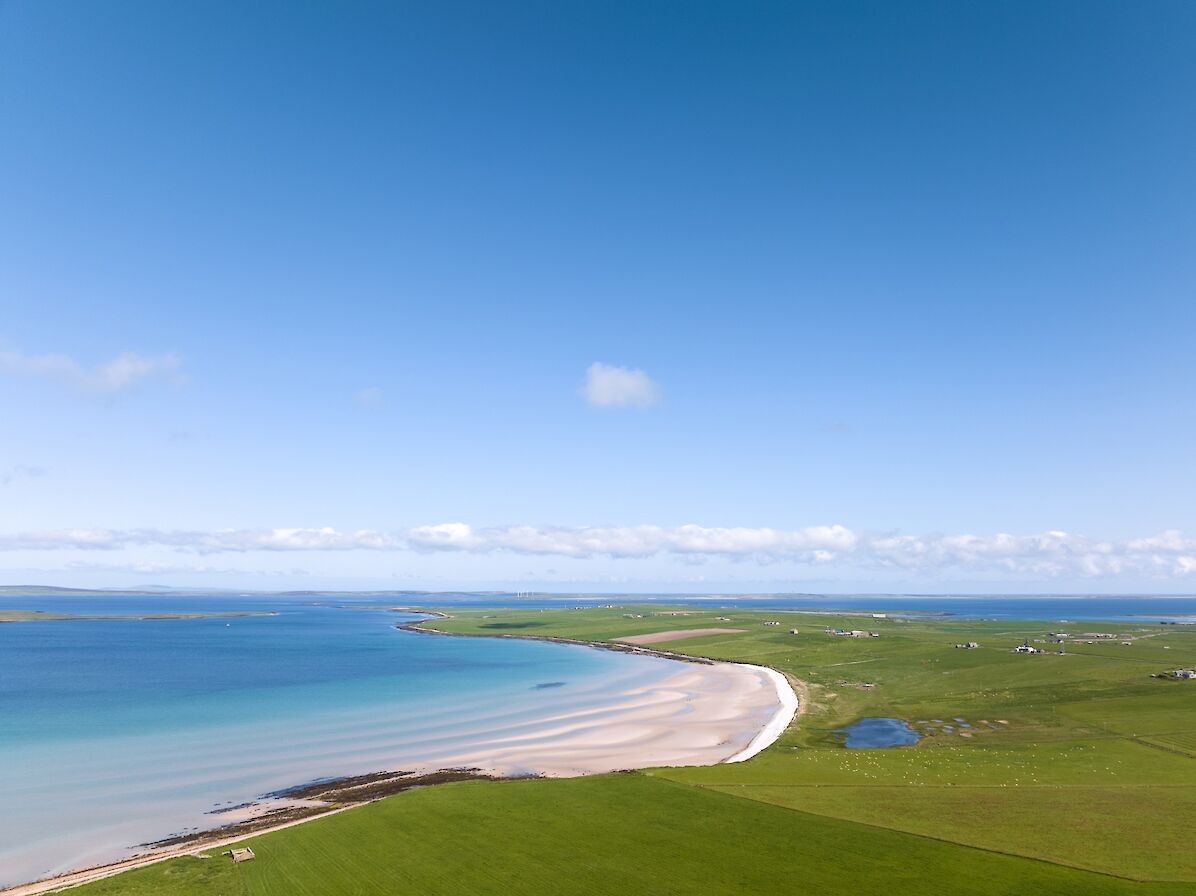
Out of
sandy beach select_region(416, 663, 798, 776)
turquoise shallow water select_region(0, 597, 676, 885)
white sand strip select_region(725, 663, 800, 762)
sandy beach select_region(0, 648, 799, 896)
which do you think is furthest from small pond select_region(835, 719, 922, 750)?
turquoise shallow water select_region(0, 597, 676, 885)

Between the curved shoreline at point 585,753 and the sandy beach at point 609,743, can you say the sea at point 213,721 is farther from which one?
the curved shoreline at point 585,753

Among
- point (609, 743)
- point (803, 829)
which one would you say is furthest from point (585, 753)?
point (803, 829)

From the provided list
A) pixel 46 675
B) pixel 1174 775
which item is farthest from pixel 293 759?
pixel 46 675

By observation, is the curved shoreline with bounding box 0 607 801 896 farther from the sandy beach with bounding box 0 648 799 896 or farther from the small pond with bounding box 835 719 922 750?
the small pond with bounding box 835 719 922 750

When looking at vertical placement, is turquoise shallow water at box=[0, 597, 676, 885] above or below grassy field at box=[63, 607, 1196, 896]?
below

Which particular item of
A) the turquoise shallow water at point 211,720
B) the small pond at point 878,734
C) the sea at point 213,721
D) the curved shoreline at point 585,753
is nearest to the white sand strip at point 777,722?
the curved shoreline at point 585,753

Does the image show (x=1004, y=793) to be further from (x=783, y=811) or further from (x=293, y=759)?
(x=293, y=759)
